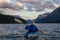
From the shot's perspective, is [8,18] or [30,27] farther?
[8,18]

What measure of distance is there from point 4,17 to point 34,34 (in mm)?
176231

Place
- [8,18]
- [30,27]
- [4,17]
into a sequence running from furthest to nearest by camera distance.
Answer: [4,17], [8,18], [30,27]

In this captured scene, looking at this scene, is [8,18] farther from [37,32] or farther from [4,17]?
[37,32]

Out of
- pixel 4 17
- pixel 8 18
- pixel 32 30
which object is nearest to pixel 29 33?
pixel 32 30

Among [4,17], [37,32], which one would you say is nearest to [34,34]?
[37,32]

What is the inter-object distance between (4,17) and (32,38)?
176034 millimetres

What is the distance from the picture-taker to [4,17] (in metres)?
195

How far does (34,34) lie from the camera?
20.0 metres

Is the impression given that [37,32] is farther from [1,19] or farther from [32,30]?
[1,19]

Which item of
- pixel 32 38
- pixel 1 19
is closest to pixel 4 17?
pixel 1 19

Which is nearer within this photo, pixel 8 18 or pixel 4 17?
pixel 8 18

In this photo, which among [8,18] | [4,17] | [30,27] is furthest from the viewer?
[4,17]

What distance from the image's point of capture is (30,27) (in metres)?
19.9

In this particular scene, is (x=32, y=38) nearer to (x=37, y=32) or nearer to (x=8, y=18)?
(x=37, y=32)
